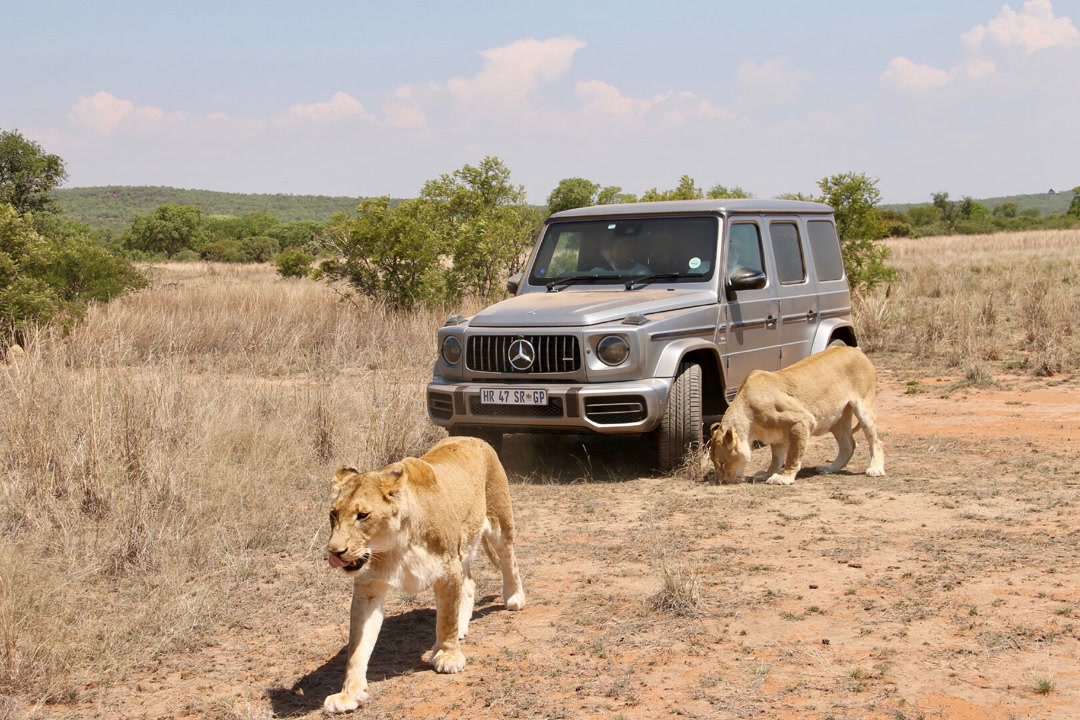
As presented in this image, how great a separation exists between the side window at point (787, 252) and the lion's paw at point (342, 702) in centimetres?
625

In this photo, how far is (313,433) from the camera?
8867 millimetres

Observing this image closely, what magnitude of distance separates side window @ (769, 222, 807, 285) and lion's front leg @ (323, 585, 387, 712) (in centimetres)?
611

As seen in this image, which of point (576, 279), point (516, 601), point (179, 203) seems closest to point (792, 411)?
point (576, 279)

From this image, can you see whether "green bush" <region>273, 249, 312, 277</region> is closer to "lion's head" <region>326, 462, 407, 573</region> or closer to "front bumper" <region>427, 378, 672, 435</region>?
"front bumper" <region>427, 378, 672, 435</region>

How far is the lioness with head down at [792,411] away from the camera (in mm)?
7844

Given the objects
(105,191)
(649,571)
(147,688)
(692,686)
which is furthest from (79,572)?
(105,191)

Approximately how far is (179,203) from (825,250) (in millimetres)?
103073

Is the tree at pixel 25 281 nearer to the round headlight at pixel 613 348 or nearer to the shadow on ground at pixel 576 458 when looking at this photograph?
the shadow on ground at pixel 576 458

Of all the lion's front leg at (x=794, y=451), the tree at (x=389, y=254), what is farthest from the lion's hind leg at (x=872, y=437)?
the tree at (x=389, y=254)

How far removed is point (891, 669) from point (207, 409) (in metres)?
5.37

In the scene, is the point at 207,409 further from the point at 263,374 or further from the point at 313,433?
the point at 263,374

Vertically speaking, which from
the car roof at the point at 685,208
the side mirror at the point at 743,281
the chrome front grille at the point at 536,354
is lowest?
the chrome front grille at the point at 536,354

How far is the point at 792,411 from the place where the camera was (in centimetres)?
788

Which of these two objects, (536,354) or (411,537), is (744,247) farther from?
(411,537)
